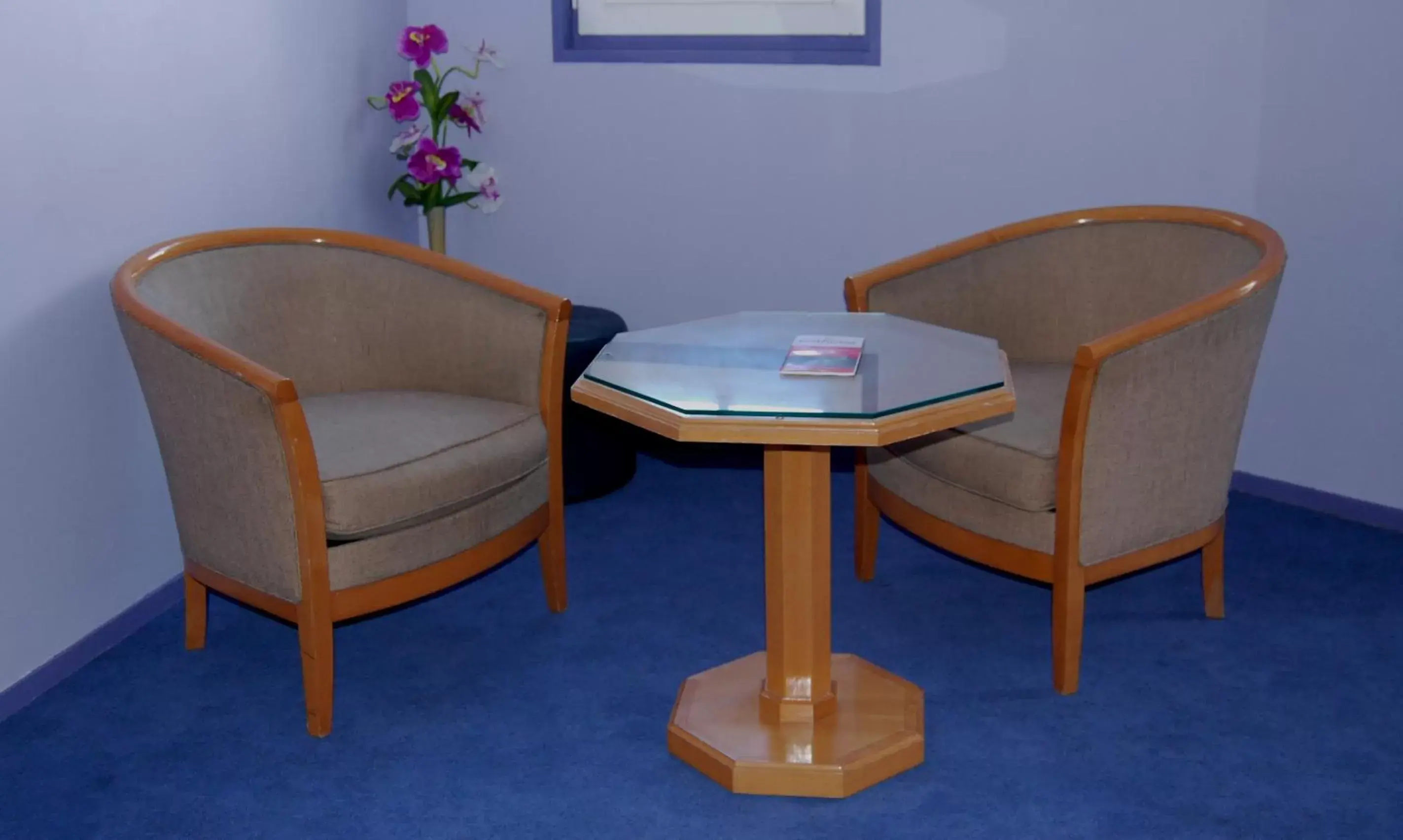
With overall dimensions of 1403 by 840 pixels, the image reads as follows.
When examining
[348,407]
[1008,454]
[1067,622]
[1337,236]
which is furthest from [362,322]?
[1337,236]

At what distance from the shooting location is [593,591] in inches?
135

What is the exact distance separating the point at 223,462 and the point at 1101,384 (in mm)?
1691

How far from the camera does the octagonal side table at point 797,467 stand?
227 cm

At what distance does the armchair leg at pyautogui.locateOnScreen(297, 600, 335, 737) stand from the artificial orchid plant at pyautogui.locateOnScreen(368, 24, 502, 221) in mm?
1656

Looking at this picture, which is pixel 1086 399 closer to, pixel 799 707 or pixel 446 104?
pixel 799 707

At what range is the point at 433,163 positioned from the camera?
3.97 meters

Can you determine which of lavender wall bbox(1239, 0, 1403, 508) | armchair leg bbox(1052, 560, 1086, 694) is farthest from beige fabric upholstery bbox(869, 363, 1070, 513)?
lavender wall bbox(1239, 0, 1403, 508)

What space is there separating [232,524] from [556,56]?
6.65ft

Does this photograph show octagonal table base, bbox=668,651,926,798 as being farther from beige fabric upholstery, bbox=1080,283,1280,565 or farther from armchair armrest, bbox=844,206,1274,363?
armchair armrest, bbox=844,206,1274,363

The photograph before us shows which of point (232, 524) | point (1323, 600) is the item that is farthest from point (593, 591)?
point (1323, 600)

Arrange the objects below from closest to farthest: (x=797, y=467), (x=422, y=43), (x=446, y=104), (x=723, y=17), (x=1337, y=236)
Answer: (x=797, y=467), (x=1337, y=236), (x=422, y=43), (x=446, y=104), (x=723, y=17)

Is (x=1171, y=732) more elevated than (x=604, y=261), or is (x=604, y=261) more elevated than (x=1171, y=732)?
(x=604, y=261)

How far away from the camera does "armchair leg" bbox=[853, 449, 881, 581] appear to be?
335 cm

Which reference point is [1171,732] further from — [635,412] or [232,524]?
[232,524]
